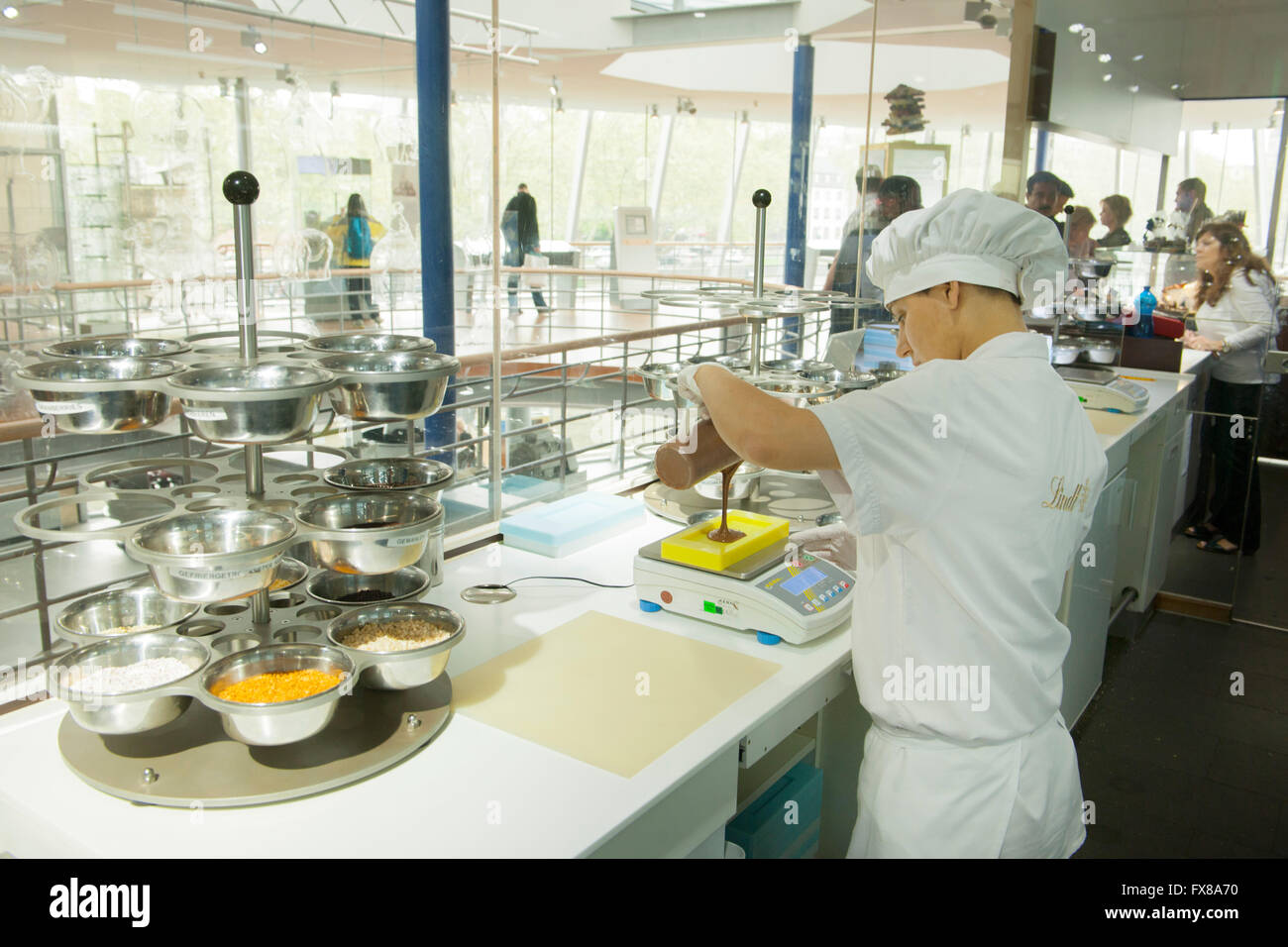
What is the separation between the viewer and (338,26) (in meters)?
2.10

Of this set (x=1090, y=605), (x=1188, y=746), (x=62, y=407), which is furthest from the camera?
(x=1188, y=746)

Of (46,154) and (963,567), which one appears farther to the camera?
(46,154)

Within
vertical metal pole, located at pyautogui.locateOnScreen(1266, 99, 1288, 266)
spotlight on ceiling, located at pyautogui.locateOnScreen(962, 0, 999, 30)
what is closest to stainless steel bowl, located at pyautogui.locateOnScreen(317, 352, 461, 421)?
spotlight on ceiling, located at pyautogui.locateOnScreen(962, 0, 999, 30)

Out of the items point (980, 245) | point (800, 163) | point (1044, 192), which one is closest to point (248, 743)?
point (980, 245)

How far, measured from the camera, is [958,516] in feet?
4.57

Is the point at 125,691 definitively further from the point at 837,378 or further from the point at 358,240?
the point at 837,378

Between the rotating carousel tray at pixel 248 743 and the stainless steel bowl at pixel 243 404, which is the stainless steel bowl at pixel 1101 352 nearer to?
the rotating carousel tray at pixel 248 743

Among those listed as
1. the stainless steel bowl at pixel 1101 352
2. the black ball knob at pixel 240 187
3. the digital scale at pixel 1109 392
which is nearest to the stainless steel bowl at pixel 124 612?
the black ball knob at pixel 240 187

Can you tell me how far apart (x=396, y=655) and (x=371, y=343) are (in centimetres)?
54

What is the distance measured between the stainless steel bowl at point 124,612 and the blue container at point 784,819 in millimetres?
990

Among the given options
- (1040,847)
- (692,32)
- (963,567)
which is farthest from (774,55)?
(1040,847)

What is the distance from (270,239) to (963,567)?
4.79 ft

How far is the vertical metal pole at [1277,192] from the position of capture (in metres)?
3.81

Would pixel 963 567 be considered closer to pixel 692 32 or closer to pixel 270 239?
pixel 270 239
